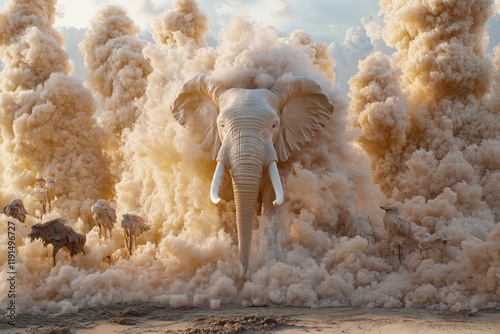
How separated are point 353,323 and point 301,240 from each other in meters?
3.10

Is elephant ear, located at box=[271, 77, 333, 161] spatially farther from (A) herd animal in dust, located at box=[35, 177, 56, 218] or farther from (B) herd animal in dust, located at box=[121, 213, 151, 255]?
(A) herd animal in dust, located at box=[35, 177, 56, 218]

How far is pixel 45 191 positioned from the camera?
13742 mm

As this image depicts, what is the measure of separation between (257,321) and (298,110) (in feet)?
17.0

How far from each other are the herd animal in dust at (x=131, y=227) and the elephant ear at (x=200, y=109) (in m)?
2.06

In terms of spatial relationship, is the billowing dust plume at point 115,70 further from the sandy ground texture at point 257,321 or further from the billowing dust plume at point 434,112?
the sandy ground texture at point 257,321

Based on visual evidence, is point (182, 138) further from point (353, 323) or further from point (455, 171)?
point (455, 171)

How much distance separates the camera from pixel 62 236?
970 cm

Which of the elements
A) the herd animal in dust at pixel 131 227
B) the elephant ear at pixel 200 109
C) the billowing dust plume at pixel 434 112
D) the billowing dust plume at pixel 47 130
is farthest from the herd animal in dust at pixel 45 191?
the billowing dust plume at pixel 434 112

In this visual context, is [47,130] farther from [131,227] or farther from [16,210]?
[131,227]

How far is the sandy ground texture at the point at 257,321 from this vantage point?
6902 millimetres

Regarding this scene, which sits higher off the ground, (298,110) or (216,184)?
(298,110)

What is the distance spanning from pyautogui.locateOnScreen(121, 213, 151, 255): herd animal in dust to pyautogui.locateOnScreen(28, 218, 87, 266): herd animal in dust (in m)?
0.96

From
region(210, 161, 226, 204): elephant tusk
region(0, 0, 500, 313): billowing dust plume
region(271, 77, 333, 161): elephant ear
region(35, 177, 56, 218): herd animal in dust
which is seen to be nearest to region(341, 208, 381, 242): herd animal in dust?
region(0, 0, 500, 313): billowing dust plume

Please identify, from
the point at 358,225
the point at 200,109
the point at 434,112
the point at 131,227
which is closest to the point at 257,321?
the point at 358,225
